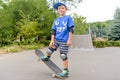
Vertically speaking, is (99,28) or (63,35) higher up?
(63,35)

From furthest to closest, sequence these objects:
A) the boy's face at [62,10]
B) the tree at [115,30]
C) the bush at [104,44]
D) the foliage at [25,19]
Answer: the tree at [115,30]
the bush at [104,44]
the foliage at [25,19]
the boy's face at [62,10]

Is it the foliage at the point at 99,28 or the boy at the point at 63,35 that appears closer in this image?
the boy at the point at 63,35

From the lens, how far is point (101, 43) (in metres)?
16.1

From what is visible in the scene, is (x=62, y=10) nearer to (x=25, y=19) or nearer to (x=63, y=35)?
(x=63, y=35)

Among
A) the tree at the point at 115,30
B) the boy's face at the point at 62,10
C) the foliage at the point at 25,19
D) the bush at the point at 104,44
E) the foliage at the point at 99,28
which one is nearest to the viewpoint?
the boy's face at the point at 62,10

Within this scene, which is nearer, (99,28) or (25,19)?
(25,19)

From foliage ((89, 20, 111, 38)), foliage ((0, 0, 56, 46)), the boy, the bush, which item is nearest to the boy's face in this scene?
the boy

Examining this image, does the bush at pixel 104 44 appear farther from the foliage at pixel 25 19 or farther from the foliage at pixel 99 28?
the foliage at pixel 99 28

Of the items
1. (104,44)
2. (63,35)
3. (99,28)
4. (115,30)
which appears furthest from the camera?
(99,28)

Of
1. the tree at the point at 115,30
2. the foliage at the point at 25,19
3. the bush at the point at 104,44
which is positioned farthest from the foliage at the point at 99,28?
the foliage at the point at 25,19

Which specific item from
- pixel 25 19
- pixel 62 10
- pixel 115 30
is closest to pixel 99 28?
pixel 115 30

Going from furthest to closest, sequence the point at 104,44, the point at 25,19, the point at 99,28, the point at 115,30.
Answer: the point at 99,28, the point at 115,30, the point at 104,44, the point at 25,19

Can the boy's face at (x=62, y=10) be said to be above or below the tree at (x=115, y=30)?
above

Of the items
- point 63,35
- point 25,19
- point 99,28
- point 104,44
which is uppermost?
point 25,19
